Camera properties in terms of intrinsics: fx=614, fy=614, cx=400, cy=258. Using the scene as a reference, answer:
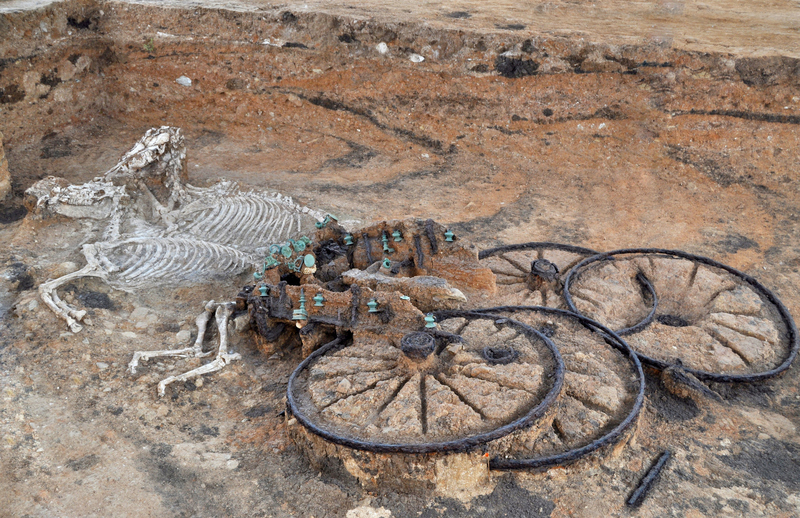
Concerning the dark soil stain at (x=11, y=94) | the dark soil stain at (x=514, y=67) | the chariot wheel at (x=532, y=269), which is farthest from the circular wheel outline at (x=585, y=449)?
the dark soil stain at (x=11, y=94)

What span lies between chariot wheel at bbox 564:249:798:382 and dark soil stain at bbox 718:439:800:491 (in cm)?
82

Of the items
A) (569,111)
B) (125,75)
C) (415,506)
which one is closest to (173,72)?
(125,75)

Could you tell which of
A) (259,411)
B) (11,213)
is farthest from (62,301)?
(11,213)

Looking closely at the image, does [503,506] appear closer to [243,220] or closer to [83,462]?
[83,462]

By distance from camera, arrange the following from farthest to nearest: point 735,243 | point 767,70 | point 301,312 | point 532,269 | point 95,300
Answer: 1. point 767,70
2. point 735,243
3. point 532,269
4. point 95,300
5. point 301,312

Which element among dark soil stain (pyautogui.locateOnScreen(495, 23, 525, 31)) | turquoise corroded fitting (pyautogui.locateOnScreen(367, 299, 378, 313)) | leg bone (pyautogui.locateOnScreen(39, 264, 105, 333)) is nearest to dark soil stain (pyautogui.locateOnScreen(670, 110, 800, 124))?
dark soil stain (pyautogui.locateOnScreen(495, 23, 525, 31))

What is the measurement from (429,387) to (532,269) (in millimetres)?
2983

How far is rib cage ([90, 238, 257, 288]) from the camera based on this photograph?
7840mm

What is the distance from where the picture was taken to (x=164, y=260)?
8031 millimetres

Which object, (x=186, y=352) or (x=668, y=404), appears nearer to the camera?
(x=668, y=404)

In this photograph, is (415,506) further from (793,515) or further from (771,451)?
(771,451)

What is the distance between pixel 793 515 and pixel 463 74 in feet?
30.3

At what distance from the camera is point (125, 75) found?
14.0 metres

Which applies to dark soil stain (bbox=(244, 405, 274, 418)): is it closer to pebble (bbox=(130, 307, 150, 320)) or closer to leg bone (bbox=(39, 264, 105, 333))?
pebble (bbox=(130, 307, 150, 320))
